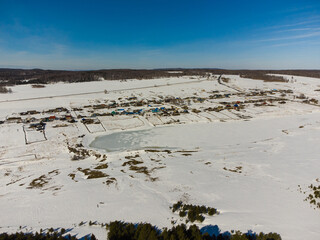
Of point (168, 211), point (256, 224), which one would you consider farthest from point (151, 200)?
point (256, 224)

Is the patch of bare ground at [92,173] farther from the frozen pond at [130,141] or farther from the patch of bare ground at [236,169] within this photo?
the patch of bare ground at [236,169]

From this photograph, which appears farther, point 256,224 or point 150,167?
point 150,167

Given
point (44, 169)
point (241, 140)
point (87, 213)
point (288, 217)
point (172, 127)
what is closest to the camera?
point (288, 217)

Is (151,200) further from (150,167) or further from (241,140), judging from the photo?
(241,140)

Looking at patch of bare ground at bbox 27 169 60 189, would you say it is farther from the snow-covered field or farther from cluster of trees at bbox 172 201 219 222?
cluster of trees at bbox 172 201 219 222

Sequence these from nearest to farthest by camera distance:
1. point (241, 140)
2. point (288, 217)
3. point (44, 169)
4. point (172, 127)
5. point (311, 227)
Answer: point (311, 227) < point (288, 217) < point (44, 169) < point (241, 140) < point (172, 127)

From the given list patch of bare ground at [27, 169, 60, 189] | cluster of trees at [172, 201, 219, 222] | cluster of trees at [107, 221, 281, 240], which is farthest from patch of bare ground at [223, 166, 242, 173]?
patch of bare ground at [27, 169, 60, 189]

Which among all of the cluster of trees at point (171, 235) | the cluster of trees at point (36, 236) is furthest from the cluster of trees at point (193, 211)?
the cluster of trees at point (36, 236)
